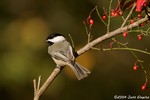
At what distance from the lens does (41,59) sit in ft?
24.4

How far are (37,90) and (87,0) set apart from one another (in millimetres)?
4595

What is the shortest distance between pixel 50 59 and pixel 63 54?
91.0 inches

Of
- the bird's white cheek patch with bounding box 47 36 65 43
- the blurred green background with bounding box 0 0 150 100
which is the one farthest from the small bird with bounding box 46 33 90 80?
the blurred green background with bounding box 0 0 150 100

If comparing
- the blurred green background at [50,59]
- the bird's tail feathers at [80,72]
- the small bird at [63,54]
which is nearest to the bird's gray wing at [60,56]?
the small bird at [63,54]

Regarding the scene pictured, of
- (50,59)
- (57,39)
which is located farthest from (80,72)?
(50,59)

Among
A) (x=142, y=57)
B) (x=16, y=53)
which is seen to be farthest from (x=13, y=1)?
(x=142, y=57)

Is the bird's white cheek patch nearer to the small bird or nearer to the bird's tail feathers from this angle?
the small bird

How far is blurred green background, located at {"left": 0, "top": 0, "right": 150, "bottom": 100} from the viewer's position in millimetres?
7391

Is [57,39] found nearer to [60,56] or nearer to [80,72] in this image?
[60,56]

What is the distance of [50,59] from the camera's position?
24.7 feet

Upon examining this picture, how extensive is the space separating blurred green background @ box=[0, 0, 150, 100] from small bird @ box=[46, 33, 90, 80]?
65.0 inches

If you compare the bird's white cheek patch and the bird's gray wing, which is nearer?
the bird's gray wing

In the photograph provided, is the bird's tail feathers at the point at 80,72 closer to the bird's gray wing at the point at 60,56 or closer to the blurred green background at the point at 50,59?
the bird's gray wing at the point at 60,56

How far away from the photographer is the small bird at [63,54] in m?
4.71
